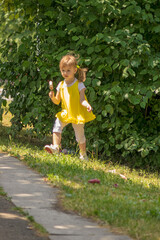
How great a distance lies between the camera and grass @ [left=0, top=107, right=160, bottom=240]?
4.27m

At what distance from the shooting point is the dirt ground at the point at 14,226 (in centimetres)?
396

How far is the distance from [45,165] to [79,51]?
7.23 feet

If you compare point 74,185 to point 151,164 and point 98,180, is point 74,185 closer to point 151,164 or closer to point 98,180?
point 98,180

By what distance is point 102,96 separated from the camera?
312 inches

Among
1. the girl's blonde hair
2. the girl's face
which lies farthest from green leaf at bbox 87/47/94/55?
the girl's face

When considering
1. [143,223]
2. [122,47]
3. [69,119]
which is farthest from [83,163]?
[143,223]

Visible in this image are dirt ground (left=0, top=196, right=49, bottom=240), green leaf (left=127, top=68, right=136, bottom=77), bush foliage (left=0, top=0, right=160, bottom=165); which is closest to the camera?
dirt ground (left=0, top=196, right=49, bottom=240)

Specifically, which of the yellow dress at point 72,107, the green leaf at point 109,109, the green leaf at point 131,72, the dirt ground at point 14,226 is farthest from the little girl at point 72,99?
the dirt ground at point 14,226

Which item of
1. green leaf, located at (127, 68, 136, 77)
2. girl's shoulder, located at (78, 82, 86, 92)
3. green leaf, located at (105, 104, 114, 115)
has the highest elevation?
green leaf, located at (127, 68, 136, 77)

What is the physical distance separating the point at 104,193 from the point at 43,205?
84 cm

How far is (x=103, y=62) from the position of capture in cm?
776

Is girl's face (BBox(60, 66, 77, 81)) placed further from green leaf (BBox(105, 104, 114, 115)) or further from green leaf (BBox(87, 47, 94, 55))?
green leaf (BBox(105, 104, 114, 115))

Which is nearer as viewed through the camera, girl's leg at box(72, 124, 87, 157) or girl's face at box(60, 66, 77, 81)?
girl's face at box(60, 66, 77, 81)

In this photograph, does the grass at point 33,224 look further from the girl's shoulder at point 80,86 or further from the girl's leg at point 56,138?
the girl's shoulder at point 80,86
